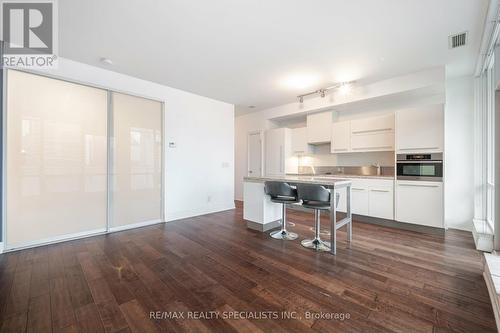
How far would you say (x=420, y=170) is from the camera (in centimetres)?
353

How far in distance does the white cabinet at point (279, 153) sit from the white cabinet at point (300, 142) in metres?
0.11

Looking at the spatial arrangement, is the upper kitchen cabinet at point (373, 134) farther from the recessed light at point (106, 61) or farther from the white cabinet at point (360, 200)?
the recessed light at point (106, 61)

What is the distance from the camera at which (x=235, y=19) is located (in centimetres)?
225

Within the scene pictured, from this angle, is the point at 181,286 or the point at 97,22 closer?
the point at 181,286

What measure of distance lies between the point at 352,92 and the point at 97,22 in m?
4.22

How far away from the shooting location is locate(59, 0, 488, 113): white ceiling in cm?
208

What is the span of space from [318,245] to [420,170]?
2.31 meters

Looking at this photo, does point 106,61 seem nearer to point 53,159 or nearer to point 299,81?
point 53,159

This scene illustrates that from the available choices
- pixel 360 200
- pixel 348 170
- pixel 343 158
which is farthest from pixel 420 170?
pixel 343 158

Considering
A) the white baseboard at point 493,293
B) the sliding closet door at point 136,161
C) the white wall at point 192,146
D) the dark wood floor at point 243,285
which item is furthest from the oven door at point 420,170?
the sliding closet door at point 136,161

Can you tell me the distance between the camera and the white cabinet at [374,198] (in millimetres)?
3818

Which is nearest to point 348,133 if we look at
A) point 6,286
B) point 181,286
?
point 181,286

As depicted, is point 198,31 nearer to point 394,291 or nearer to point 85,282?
point 85,282

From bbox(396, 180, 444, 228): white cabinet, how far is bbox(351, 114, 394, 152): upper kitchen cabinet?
78 centimetres
